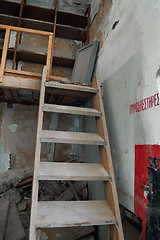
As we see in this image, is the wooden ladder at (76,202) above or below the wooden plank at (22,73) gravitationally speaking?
below

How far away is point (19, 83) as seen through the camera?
2.29 meters

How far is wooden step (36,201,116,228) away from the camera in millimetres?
1147

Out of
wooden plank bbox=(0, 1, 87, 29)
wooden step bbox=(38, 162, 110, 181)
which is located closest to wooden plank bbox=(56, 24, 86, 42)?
wooden plank bbox=(0, 1, 87, 29)

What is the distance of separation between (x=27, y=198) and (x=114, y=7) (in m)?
3.28

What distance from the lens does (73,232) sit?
2.12m

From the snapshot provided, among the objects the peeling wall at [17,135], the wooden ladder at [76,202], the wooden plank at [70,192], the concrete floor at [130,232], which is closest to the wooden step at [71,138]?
the wooden ladder at [76,202]

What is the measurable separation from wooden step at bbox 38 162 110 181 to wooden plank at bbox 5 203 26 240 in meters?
1.31

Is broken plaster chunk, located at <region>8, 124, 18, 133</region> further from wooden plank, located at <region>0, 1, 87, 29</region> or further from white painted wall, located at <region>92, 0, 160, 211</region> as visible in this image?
wooden plank, located at <region>0, 1, 87, 29</region>

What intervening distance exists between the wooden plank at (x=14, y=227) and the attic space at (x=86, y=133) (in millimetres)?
12

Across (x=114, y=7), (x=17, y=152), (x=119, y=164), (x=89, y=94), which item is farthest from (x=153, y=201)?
(x=17, y=152)

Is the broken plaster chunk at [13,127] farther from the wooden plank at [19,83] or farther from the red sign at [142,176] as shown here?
the red sign at [142,176]

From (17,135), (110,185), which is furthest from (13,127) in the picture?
(110,185)

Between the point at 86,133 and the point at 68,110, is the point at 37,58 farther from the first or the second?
the point at 86,133

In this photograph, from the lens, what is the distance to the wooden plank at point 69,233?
6.82ft
